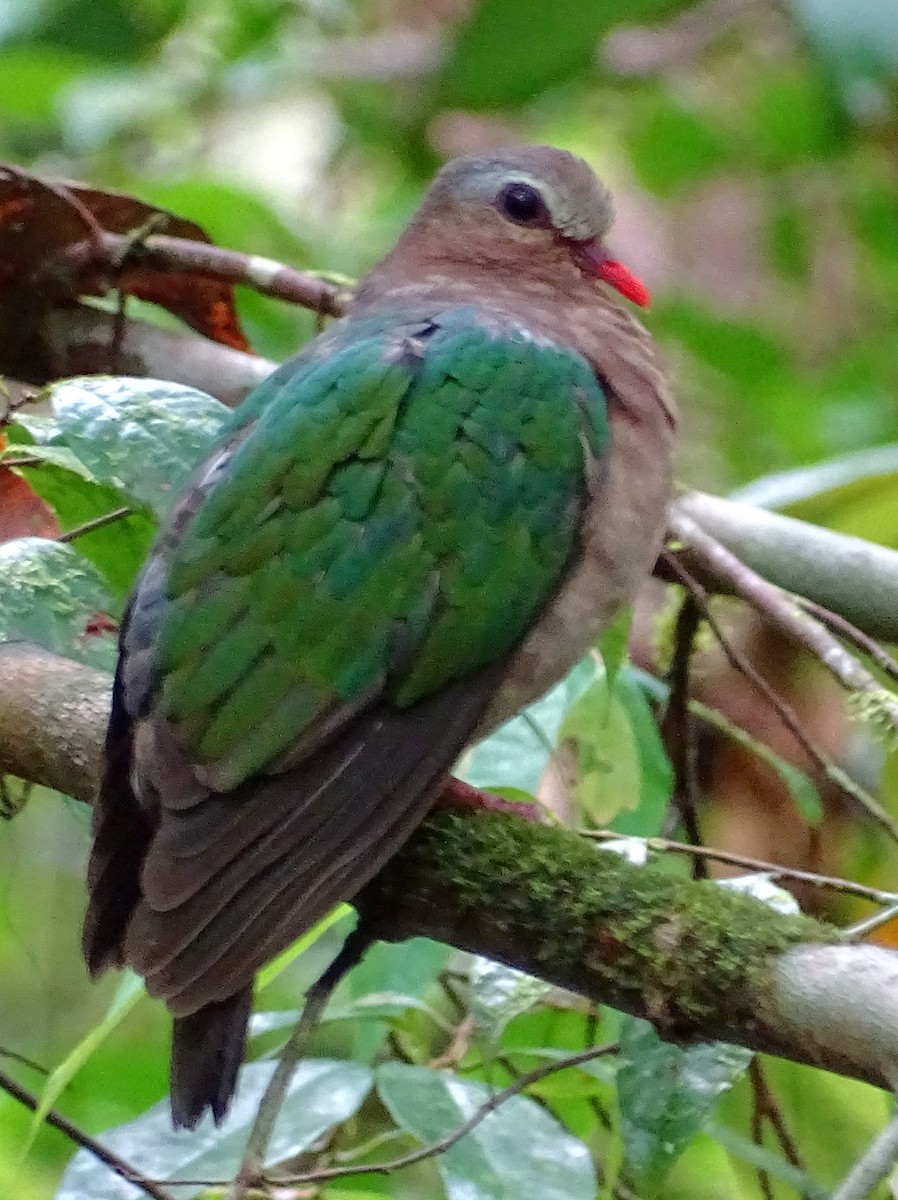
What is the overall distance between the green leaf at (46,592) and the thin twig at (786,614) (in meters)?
0.76

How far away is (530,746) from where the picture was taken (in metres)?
2.00

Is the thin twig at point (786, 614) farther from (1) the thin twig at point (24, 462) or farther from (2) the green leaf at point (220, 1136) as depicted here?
(1) the thin twig at point (24, 462)

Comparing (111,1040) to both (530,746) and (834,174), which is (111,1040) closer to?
(530,746)

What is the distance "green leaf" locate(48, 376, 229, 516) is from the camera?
159 cm

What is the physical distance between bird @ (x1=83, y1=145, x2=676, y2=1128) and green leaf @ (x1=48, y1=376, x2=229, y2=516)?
6cm

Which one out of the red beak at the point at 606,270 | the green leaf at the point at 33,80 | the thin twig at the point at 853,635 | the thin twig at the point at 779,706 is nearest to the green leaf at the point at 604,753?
the thin twig at the point at 779,706

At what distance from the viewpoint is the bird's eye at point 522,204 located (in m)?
2.18

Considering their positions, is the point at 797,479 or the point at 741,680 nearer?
the point at 797,479

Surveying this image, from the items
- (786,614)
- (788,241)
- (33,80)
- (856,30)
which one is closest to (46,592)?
(786,614)

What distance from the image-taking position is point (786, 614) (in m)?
1.85

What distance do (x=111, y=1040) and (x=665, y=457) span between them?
1.51 m

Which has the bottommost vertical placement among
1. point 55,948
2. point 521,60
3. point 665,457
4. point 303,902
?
point 55,948

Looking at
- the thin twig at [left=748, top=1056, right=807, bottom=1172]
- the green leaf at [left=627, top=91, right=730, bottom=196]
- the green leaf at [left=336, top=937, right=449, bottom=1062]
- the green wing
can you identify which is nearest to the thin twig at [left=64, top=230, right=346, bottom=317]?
the green wing

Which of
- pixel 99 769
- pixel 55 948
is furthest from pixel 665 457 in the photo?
pixel 55 948
